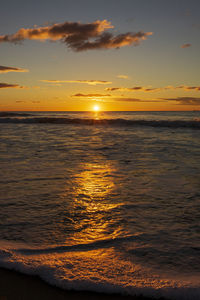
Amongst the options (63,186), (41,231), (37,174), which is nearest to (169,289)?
(41,231)

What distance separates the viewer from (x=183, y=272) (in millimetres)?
2621

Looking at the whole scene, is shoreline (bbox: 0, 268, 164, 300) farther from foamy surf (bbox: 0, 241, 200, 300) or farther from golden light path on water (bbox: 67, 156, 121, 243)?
golden light path on water (bbox: 67, 156, 121, 243)

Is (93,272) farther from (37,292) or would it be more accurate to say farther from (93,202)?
(93,202)

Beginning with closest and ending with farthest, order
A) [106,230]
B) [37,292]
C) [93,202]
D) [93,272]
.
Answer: [37,292]
[93,272]
[106,230]
[93,202]

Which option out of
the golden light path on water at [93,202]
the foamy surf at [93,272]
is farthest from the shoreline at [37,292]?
the golden light path on water at [93,202]

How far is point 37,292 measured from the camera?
7.91 feet

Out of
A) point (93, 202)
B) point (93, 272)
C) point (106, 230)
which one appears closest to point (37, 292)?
point (93, 272)

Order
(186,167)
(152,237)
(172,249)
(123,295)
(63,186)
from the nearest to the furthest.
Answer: (123,295) < (172,249) < (152,237) < (63,186) < (186,167)

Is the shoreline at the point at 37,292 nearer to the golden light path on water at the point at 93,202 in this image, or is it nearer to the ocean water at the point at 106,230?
the ocean water at the point at 106,230

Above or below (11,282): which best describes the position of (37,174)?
above

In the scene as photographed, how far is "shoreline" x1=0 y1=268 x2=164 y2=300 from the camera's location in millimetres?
2350

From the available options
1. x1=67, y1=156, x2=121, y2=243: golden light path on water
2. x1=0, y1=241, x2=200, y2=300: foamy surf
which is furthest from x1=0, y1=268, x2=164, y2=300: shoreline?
x1=67, y1=156, x2=121, y2=243: golden light path on water

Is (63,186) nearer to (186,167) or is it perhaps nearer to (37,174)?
(37,174)

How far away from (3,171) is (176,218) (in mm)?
4737
